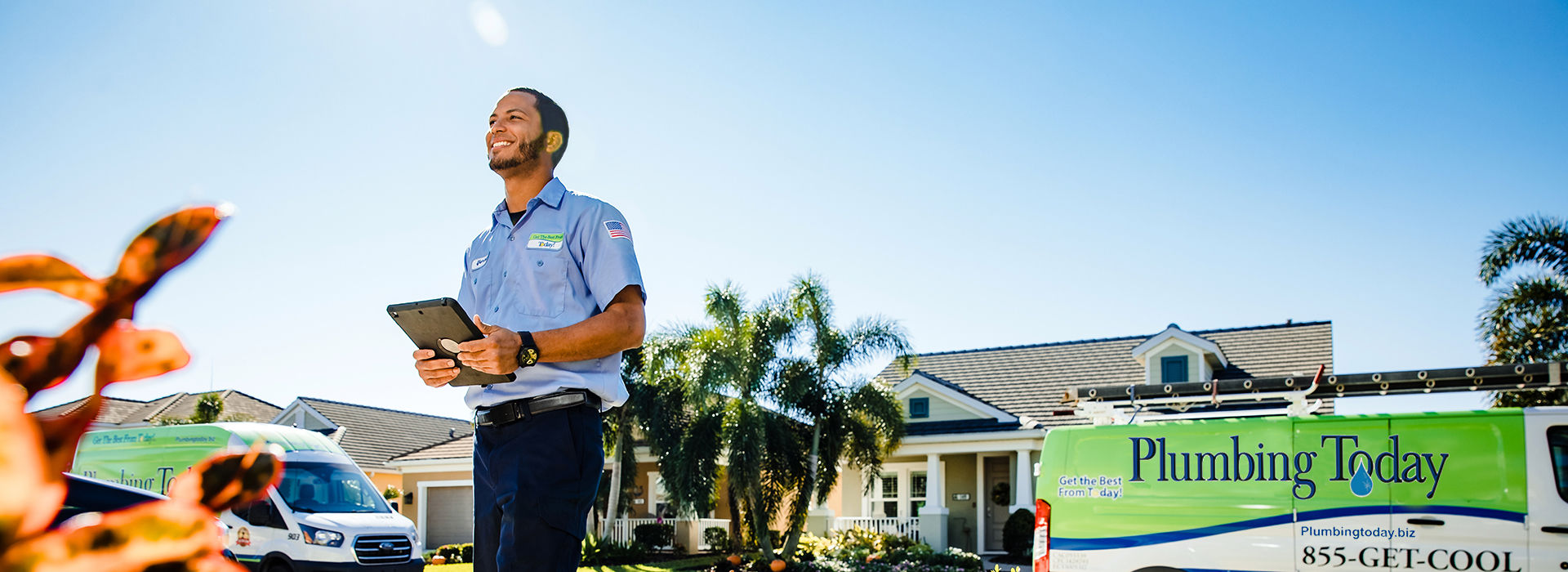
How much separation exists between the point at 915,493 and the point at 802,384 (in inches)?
290

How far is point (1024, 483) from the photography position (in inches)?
895

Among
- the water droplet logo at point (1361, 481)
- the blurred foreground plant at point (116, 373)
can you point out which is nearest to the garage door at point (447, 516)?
the water droplet logo at point (1361, 481)

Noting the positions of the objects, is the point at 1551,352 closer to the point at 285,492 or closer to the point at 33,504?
the point at 285,492

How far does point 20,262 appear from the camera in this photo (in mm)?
423

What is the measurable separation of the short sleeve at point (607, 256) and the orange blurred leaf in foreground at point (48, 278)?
2.14 m

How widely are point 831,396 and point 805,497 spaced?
192 cm

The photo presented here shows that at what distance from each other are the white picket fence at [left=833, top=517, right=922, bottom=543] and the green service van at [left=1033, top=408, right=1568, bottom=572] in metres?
14.8

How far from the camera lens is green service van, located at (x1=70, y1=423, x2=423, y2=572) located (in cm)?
1237

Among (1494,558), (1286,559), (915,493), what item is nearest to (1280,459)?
(1286,559)

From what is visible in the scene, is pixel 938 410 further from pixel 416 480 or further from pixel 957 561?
pixel 416 480

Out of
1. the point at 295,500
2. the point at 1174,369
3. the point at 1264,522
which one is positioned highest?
the point at 1174,369

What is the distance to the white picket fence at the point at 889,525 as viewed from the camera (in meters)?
23.8

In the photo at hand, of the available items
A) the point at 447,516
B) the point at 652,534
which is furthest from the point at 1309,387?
the point at 447,516

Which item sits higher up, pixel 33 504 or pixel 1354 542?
pixel 33 504
